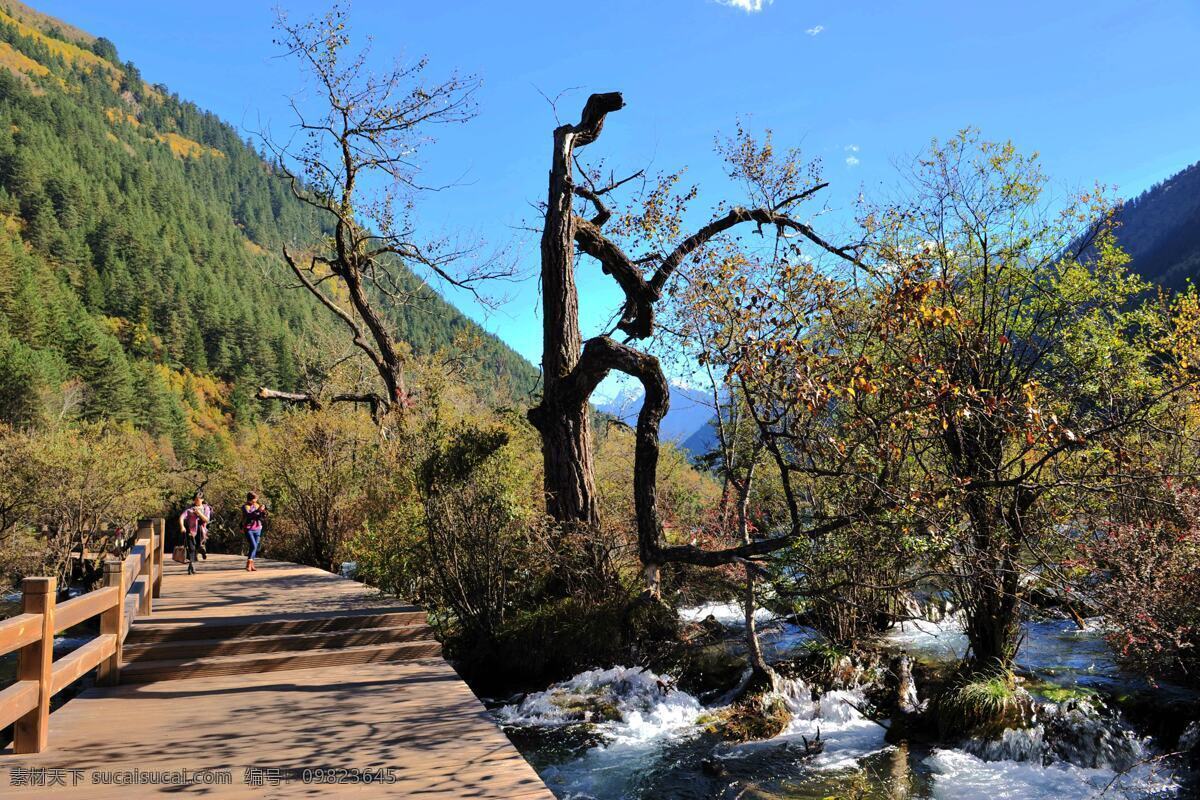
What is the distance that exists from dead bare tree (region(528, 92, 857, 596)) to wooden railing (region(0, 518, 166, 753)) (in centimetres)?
580

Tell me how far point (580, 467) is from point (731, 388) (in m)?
2.84

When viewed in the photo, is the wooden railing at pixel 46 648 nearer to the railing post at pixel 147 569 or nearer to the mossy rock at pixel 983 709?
the railing post at pixel 147 569

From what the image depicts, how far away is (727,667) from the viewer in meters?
10.5

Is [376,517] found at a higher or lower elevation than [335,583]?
higher

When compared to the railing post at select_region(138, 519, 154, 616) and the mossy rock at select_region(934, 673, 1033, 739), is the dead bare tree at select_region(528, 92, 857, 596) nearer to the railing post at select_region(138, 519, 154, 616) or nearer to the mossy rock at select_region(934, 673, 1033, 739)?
the mossy rock at select_region(934, 673, 1033, 739)

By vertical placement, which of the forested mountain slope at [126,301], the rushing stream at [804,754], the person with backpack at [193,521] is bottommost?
the rushing stream at [804,754]

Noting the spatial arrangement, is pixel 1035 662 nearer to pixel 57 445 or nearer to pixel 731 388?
pixel 731 388

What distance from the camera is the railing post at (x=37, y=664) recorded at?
4.68 metres

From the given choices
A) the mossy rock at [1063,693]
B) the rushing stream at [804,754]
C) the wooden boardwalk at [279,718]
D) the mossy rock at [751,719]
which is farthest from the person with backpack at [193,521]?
the mossy rock at [1063,693]

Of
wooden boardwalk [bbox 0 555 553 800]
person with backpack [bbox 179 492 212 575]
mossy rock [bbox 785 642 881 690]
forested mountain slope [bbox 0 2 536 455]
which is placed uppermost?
forested mountain slope [bbox 0 2 536 455]

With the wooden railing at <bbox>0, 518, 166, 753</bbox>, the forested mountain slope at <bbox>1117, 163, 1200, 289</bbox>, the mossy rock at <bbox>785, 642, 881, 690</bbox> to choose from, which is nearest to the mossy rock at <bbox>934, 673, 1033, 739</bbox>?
the mossy rock at <bbox>785, 642, 881, 690</bbox>

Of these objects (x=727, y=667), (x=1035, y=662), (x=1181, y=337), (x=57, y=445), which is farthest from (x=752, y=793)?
(x=57, y=445)

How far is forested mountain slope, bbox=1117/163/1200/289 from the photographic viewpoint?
95.6 m

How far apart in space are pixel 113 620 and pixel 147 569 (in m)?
3.29
